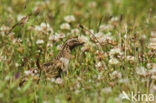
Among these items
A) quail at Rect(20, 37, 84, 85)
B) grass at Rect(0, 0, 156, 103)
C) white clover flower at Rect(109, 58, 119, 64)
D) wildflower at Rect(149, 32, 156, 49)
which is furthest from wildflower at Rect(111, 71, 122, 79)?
wildflower at Rect(149, 32, 156, 49)

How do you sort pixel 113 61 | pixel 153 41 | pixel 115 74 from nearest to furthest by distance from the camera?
pixel 115 74 → pixel 113 61 → pixel 153 41

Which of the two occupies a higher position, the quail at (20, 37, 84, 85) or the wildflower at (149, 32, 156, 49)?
the wildflower at (149, 32, 156, 49)

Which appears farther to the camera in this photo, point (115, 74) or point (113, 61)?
point (113, 61)

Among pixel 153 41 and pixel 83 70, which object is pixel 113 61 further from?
pixel 153 41

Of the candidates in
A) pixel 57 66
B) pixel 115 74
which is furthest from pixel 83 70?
pixel 115 74

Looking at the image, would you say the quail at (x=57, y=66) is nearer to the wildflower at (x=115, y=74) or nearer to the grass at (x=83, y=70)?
the grass at (x=83, y=70)

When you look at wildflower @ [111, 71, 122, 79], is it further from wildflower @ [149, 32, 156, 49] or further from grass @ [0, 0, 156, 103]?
wildflower @ [149, 32, 156, 49]

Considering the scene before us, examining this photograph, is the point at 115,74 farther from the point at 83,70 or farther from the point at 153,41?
the point at 153,41

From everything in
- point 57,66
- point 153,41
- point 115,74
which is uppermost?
point 153,41

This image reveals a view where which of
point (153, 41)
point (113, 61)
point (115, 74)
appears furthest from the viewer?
point (153, 41)

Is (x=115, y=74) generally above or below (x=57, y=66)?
below

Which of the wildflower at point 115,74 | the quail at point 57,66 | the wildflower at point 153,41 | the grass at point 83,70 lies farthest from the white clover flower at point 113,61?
the wildflower at point 153,41

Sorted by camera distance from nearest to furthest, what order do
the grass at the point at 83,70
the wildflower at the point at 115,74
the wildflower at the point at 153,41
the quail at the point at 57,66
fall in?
1. the grass at the point at 83,70
2. the wildflower at the point at 115,74
3. the quail at the point at 57,66
4. the wildflower at the point at 153,41

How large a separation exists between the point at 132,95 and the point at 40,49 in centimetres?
172
